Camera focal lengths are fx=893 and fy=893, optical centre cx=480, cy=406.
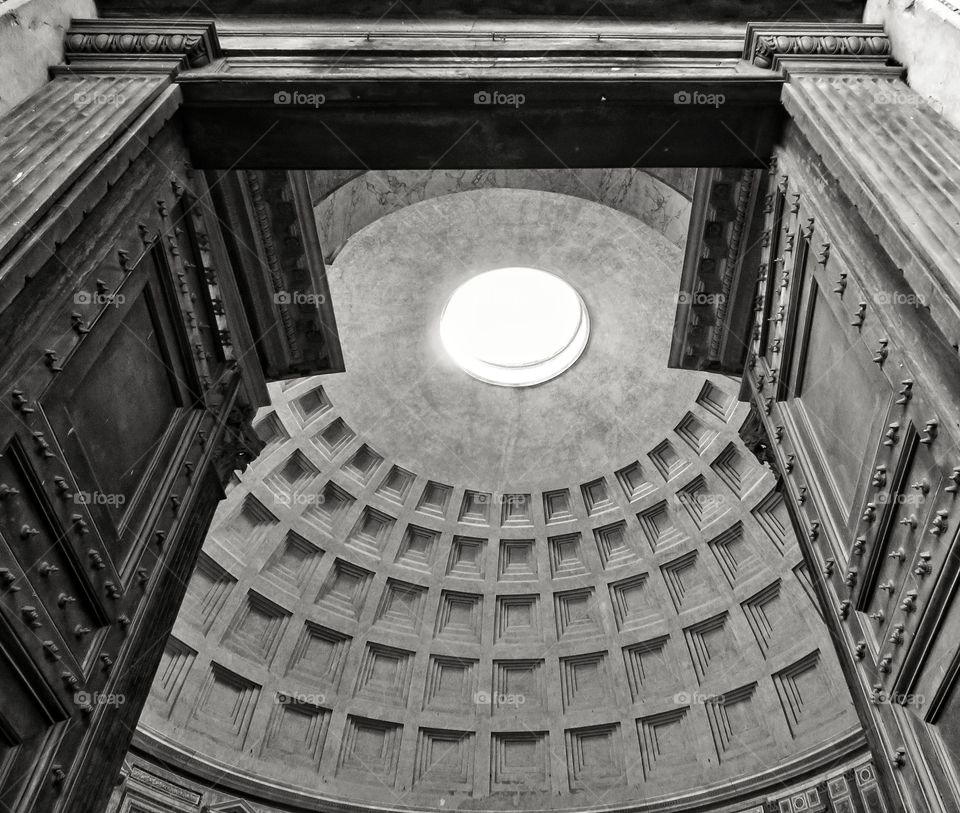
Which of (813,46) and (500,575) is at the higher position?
(500,575)

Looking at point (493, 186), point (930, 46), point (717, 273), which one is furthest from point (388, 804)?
point (930, 46)

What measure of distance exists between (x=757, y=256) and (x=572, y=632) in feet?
42.4

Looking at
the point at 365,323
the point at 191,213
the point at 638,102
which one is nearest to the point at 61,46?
the point at 191,213

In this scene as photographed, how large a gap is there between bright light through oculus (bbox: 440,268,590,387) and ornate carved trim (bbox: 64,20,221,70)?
1266 centimetres

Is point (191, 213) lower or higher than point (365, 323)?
lower

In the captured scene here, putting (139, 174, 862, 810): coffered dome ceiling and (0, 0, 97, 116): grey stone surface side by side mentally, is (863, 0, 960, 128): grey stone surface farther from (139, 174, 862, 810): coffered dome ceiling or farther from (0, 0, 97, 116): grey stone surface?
(139, 174, 862, 810): coffered dome ceiling

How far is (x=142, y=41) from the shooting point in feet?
31.2

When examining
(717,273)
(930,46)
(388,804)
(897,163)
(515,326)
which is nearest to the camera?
(897,163)

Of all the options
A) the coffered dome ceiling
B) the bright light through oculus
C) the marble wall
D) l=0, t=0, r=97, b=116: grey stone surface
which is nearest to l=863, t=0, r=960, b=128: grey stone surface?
the marble wall

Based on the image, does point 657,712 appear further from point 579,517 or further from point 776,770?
point 579,517

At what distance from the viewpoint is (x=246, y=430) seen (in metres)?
12.0

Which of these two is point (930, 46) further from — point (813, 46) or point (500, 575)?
point (500, 575)

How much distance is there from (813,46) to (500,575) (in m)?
15.7

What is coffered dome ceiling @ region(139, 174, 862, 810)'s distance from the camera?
19672 millimetres
